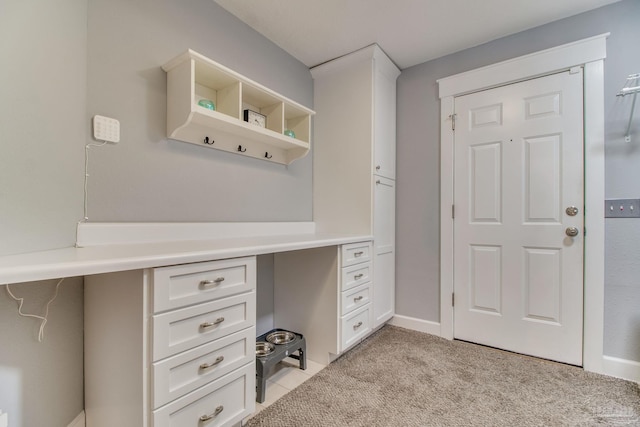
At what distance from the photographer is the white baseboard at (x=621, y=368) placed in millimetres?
1645

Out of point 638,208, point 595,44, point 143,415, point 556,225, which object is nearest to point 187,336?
point 143,415

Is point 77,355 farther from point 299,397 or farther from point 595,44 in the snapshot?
point 595,44

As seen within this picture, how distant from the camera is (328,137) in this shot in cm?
240

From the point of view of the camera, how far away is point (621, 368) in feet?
5.49

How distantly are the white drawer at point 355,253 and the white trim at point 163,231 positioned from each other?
22.2 inches

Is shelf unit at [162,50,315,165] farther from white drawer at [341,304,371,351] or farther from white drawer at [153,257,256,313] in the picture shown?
white drawer at [341,304,371,351]

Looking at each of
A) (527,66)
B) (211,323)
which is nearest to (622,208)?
(527,66)

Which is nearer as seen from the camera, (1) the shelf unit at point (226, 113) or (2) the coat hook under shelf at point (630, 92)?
(1) the shelf unit at point (226, 113)

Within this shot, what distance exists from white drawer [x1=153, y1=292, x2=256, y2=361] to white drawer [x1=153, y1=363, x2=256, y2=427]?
0.60 ft

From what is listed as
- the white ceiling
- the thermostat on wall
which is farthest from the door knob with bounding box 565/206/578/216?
the thermostat on wall

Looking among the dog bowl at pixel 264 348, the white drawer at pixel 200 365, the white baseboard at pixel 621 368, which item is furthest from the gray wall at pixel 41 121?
the white baseboard at pixel 621 368

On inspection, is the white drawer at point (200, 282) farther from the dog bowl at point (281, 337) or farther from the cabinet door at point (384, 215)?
the cabinet door at point (384, 215)

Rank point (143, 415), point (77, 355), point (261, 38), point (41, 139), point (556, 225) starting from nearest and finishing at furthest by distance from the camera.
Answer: point (143, 415)
point (41, 139)
point (77, 355)
point (556, 225)
point (261, 38)

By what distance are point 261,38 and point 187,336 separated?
201cm
